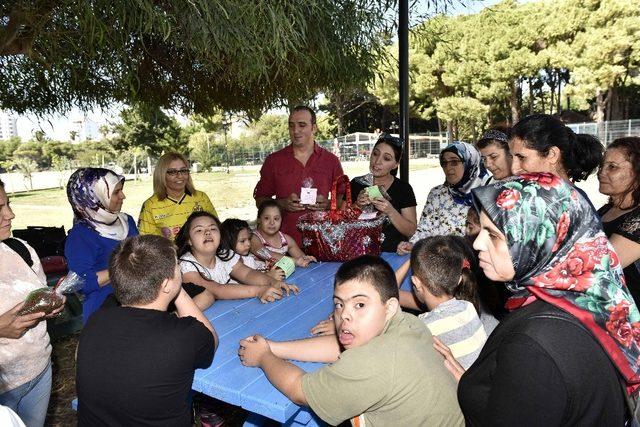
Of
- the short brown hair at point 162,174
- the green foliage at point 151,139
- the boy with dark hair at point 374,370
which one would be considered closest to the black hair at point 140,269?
the boy with dark hair at point 374,370

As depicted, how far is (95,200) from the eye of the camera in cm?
267

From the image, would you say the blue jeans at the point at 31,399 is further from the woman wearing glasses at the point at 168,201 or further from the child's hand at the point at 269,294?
the woman wearing glasses at the point at 168,201

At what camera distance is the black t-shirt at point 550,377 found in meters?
1.09

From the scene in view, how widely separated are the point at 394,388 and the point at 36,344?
5.35 ft

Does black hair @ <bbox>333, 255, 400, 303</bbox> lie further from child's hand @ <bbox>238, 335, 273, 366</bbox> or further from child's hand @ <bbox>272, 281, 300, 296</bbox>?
child's hand @ <bbox>272, 281, 300, 296</bbox>

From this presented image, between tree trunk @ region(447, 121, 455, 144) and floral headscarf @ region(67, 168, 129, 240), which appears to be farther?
tree trunk @ region(447, 121, 455, 144)

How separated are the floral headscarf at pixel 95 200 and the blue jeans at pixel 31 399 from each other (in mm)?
830

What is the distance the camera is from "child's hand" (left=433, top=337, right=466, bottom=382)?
1.62 meters

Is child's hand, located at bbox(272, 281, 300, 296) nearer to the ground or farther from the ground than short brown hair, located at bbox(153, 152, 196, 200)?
nearer to the ground

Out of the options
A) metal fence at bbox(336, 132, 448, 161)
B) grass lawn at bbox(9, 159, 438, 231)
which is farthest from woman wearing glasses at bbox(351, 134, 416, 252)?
metal fence at bbox(336, 132, 448, 161)

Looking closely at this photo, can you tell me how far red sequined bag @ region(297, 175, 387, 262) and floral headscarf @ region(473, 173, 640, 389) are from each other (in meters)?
1.68

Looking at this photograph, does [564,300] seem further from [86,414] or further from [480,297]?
[86,414]

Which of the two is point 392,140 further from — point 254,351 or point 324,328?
point 254,351

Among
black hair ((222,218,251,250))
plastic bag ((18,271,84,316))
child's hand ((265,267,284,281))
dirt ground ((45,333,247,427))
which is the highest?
black hair ((222,218,251,250))
